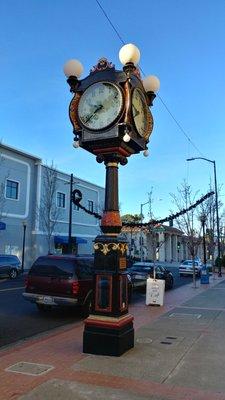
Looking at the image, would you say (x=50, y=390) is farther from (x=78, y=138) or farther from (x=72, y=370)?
(x=78, y=138)

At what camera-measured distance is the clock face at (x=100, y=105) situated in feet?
26.2

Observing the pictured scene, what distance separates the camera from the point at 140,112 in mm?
8500

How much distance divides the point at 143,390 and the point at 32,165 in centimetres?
3814

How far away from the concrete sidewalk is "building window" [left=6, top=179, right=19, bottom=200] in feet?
99.0

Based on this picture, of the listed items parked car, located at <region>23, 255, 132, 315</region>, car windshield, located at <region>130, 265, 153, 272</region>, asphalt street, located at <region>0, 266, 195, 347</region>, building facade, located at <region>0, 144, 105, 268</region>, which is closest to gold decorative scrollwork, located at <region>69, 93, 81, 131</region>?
asphalt street, located at <region>0, 266, 195, 347</region>

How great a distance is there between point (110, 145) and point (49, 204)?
117ft

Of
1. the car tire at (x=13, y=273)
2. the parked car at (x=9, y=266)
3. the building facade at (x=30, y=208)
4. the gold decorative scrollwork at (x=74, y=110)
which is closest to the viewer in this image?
the gold decorative scrollwork at (x=74, y=110)

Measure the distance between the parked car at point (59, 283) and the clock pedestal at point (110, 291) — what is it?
15.0ft

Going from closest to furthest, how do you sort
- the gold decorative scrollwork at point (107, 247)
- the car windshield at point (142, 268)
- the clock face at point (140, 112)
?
1. the gold decorative scrollwork at point (107, 247)
2. the clock face at point (140, 112)
3. the car windshield at point (142, 268)

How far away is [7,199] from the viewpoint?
38688 millimetres

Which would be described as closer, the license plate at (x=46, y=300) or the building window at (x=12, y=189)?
the license plate at (x=46, y=300)

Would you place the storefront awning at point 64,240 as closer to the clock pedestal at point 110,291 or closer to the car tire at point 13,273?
the car tire at point 13,273

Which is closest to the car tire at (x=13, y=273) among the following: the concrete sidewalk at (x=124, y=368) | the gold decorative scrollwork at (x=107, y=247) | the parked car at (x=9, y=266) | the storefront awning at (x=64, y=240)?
the parked car at (x=9, y=266)

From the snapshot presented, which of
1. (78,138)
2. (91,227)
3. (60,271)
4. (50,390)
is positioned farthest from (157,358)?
(91,227)
